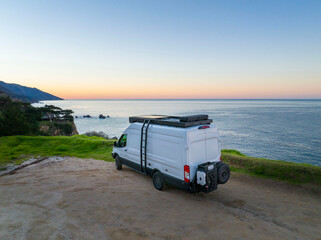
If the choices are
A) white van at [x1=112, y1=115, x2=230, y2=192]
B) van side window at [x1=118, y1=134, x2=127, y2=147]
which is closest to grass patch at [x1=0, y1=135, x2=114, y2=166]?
van side window at [x1=118, y1=134, x2=127, y2=147]

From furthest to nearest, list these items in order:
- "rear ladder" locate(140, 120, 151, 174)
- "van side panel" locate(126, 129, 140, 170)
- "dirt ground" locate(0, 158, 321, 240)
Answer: "van side panel" locate(126, 129, 140, 170) → "rear ladder" locate(140, 120, 151, 174) → "dirt ground" locate(0, 158, 321, 240)

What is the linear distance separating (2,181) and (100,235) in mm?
7286

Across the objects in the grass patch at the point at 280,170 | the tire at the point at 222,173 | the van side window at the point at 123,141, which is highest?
the van side window at the point at 123,141

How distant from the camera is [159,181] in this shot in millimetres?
7848

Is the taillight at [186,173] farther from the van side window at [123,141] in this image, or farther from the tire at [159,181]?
the van side window at [123,141]

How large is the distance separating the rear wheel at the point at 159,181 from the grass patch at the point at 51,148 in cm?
598

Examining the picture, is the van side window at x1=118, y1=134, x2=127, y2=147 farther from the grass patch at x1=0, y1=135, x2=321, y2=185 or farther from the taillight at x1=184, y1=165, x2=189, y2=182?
the taillight at x1=184, y1=165, x2=189, y2=182

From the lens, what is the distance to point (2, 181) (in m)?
8.91

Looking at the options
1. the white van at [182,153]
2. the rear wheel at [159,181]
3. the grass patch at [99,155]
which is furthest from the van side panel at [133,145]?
the grass patch at [99,155]

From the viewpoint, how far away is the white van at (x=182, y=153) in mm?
6648

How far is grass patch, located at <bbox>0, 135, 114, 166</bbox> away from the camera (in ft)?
45.1

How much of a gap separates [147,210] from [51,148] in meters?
13.1

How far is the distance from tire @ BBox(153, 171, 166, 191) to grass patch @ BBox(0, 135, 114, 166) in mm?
5983

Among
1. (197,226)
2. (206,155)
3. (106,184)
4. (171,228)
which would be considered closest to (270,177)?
(206,155)
